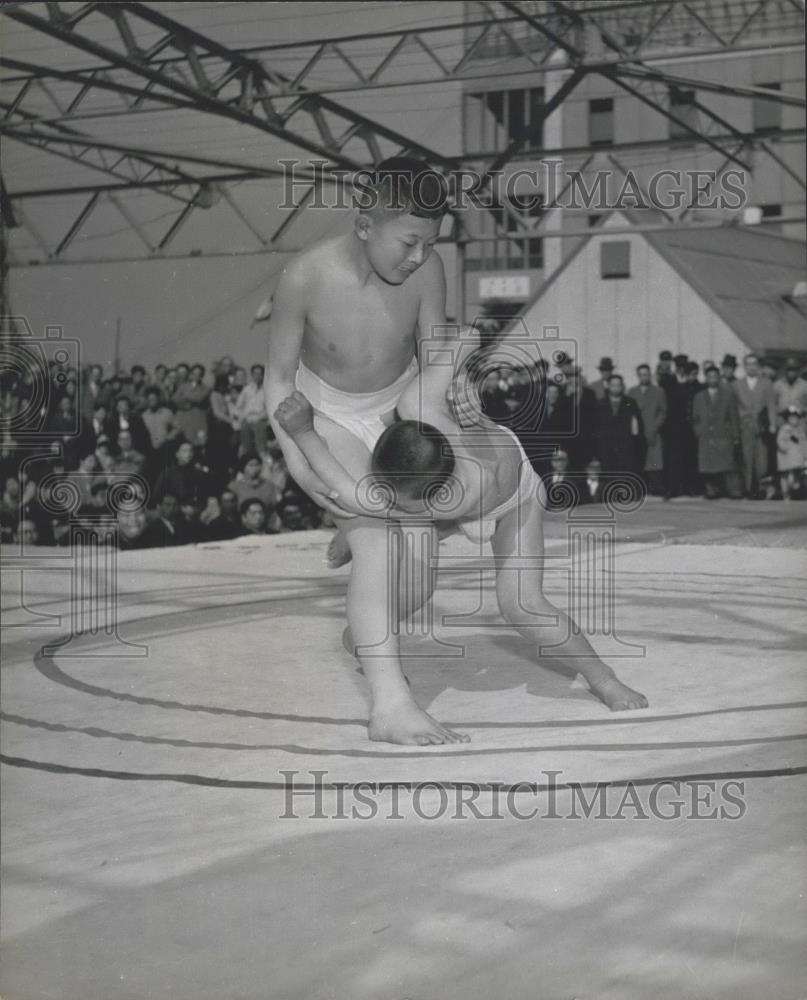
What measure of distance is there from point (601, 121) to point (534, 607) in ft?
44.1

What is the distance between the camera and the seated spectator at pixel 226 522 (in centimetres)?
527

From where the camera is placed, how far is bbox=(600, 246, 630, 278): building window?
10703mm

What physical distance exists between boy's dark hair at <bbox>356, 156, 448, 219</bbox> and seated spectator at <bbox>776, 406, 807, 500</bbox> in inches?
213

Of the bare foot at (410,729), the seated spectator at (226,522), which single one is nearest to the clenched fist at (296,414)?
the bare foot at (410,729)

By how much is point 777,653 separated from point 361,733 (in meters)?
1.07

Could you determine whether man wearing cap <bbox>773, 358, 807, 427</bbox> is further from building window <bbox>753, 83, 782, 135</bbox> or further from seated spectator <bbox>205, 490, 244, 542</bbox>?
building window <bbox>753, 83, 782, 135</bbox>

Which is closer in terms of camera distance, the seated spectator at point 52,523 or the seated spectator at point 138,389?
the seated spectator at point 52,523

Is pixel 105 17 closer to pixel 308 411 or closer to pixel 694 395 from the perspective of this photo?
pixel 308 411

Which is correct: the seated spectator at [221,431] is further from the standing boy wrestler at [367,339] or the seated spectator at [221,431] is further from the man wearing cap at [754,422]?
the standing boy wrestler at [367,339]

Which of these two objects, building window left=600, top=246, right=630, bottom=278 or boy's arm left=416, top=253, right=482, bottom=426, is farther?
building window left=600, top=246, right=630, bottom=278

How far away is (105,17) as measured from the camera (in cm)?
481

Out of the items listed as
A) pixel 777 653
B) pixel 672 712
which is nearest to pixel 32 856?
pixel 672 712

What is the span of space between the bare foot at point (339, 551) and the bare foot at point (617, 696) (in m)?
0.50

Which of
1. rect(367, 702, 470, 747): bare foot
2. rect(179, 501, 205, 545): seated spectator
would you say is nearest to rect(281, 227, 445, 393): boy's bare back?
rect(367, 702, 470, 747): bare foot
